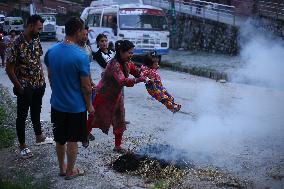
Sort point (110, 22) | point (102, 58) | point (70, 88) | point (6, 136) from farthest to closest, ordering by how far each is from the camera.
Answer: point (110, 22)
point (102, 58)
point (6, 136)
point (70, 88)

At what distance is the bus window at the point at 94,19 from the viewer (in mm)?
19158

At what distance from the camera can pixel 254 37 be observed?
10469mm

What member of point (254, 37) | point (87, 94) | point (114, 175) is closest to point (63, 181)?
point (114, 175)

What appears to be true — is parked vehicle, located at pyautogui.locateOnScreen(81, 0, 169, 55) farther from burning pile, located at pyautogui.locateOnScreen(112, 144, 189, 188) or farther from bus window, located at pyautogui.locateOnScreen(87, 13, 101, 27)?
burning pile, located at pyautogui.locateOnScreen(112, 144, 189, 188)

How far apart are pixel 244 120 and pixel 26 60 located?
382cm

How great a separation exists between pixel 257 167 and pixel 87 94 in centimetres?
222

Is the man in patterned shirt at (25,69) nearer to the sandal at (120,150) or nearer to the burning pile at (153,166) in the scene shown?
the sandal at (120,150)

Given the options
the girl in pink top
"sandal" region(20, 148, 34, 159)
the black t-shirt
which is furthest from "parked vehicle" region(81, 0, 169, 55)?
"sandal" region(20, 148, 34, 159)

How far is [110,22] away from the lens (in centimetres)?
1786

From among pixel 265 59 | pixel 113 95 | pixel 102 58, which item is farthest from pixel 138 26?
pixel 113 95

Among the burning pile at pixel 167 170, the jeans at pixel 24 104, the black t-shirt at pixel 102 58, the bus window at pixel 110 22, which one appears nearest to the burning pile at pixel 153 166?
the burning pile at pixel 167 170

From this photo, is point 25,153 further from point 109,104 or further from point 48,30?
point 48,30

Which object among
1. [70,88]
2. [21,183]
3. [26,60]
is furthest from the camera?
[26,60]

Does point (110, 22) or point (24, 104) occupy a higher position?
point (110, 22)
